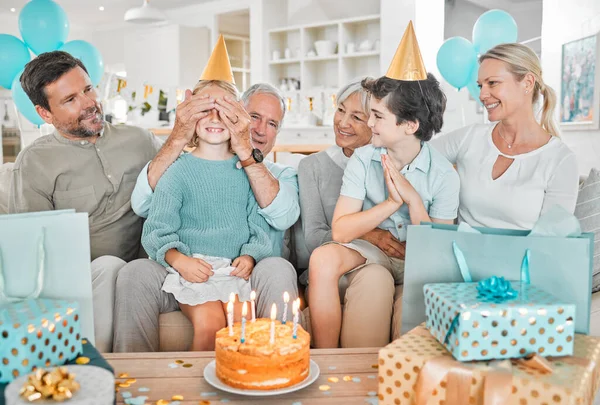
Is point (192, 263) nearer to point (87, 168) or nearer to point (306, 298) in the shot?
point (306, 298)

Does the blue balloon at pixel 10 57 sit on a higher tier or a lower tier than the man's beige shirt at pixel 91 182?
higher

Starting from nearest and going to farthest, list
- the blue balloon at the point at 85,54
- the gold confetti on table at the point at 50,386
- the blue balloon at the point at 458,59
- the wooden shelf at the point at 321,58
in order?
the gold confetti on table at the point at 50,386
the blue balloon at the point at 85,54
the blue balloon at the point at 458,59
the wooden shelf at the point at 321,58

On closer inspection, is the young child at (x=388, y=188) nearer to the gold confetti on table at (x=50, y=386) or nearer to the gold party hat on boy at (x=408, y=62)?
the gold party hat on boy at (x=408, y=62)

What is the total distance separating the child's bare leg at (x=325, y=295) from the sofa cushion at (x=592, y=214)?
912 mm

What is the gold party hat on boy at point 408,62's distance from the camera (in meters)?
1.76

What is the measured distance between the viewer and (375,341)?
1.82 meters

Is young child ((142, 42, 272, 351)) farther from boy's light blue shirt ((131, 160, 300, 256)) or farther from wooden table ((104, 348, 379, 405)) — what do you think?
wooden table ((104, 348, 379, 405))

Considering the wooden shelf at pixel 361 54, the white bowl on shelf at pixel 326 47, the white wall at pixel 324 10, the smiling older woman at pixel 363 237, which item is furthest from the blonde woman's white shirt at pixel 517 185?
the white wall at pixel 324 10

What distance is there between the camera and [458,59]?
168 inches

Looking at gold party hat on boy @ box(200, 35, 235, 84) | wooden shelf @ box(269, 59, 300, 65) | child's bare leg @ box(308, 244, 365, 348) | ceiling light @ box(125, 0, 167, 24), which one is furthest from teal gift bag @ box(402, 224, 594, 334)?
wooden shelf @ box(269, 59, 300, 65)

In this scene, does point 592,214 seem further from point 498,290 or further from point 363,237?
point 498,290

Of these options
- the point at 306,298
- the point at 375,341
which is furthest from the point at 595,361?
the point at 306,298

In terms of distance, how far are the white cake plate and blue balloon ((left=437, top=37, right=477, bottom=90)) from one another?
139 inches

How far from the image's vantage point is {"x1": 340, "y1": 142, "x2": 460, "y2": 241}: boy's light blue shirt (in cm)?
188
